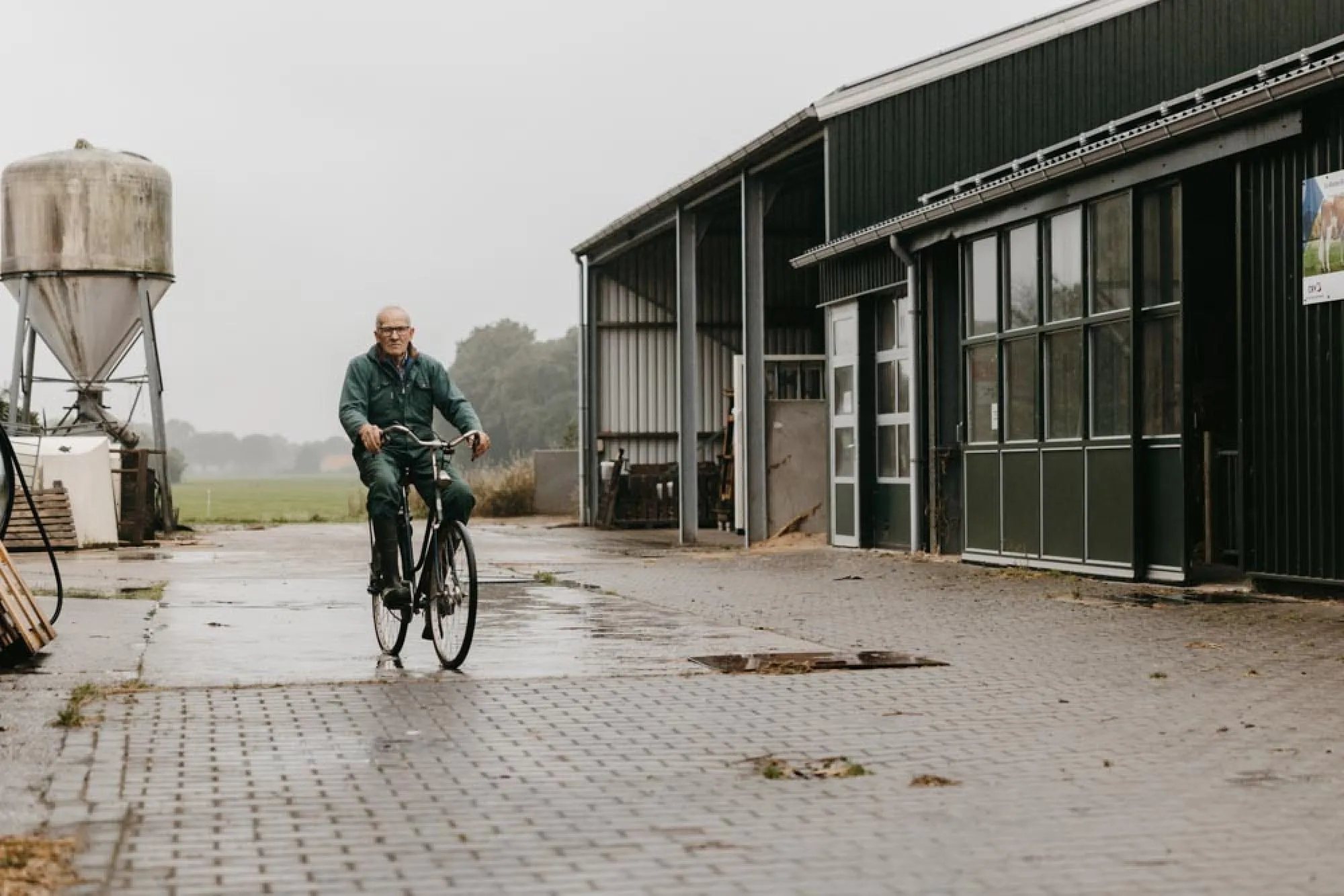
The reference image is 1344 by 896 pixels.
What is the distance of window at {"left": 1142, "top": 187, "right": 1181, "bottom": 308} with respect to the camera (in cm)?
1498

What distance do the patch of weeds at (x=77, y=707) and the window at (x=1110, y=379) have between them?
9.68 m

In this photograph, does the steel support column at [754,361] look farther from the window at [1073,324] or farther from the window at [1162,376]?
the window at [1162,376]

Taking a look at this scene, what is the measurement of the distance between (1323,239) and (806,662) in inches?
228

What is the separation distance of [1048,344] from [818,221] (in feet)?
51.5

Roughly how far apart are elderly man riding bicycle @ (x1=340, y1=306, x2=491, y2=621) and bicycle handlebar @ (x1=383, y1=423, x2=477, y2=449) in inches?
1.3

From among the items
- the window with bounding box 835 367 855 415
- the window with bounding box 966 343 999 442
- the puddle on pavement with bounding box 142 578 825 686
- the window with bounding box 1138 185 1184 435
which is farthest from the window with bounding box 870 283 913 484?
the puddle on pavement with bounding box 142 578 825 686

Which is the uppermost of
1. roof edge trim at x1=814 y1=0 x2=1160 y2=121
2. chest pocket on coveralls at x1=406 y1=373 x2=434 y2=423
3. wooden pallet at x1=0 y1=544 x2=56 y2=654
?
roof edge trim at x1=814 y1=0 x2=1160 y2=121

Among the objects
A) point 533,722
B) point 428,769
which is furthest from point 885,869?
point 533,722

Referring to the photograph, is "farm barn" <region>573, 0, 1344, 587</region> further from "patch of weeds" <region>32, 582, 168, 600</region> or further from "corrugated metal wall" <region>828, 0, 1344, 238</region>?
"patch of weeds" <region>32, 582, 168, 600</region>

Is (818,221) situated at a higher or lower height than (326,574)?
higher

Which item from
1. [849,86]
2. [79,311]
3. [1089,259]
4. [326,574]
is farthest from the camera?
[79,311]

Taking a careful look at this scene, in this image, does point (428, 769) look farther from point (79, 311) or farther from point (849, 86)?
point (79, 311)

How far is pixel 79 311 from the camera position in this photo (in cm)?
3116

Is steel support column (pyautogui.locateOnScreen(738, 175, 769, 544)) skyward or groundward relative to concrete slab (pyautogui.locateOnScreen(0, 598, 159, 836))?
skyward
